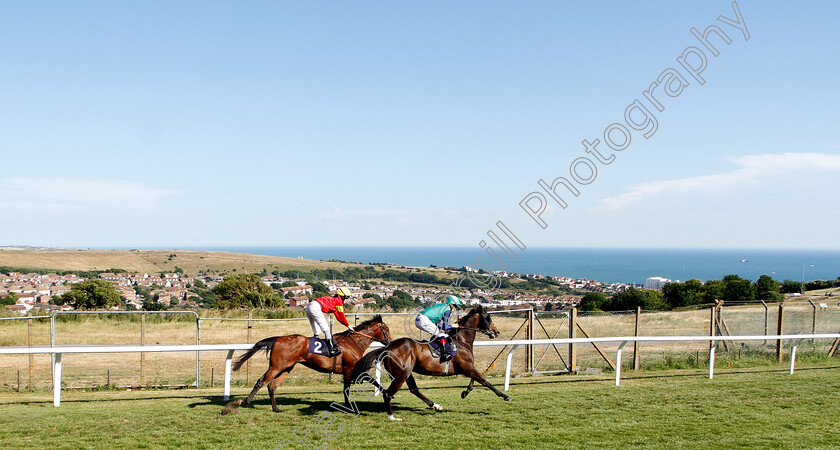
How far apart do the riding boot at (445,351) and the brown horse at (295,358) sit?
131 centimetres

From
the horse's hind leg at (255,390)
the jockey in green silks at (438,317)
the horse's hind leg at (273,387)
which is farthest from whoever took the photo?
the jockey in green silks at (438,317)

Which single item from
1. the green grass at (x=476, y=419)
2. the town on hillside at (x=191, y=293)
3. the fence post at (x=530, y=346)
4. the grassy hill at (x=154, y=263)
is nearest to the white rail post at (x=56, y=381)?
the green grass at (x=476, y=419)

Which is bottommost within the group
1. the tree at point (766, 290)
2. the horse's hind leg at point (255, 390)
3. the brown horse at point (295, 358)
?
Answer: the tree at point (766, 290)

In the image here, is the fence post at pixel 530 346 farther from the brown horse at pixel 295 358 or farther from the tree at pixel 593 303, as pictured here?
the tree at pixel 593 303

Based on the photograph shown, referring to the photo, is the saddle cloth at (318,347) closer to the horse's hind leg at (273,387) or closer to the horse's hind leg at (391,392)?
the horse's hind leg at (273,387)

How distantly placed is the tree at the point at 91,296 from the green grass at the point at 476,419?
19.0m

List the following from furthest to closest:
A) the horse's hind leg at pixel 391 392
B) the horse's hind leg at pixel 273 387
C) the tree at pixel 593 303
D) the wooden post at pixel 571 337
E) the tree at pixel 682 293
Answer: the tree at pixel 682 293 → the tree at pixel 593 303 → the wooden post at pixel 571 337 → the horse's hind leg at pixel 273 387 → the horse's hind leg at pixel 391 392

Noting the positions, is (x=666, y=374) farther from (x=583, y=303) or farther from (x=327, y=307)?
(x=583, y=303)

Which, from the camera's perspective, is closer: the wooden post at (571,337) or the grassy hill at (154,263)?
the wooden post at (571,337)

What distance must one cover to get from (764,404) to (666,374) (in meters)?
4.18

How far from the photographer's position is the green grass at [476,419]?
5938mm

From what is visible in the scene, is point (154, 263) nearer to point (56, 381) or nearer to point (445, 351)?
point (56, 381)

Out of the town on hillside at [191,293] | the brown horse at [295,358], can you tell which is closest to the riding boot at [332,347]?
the brown horse at [295,358]

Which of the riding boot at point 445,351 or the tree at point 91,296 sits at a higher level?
the riding boot at point 445,351
